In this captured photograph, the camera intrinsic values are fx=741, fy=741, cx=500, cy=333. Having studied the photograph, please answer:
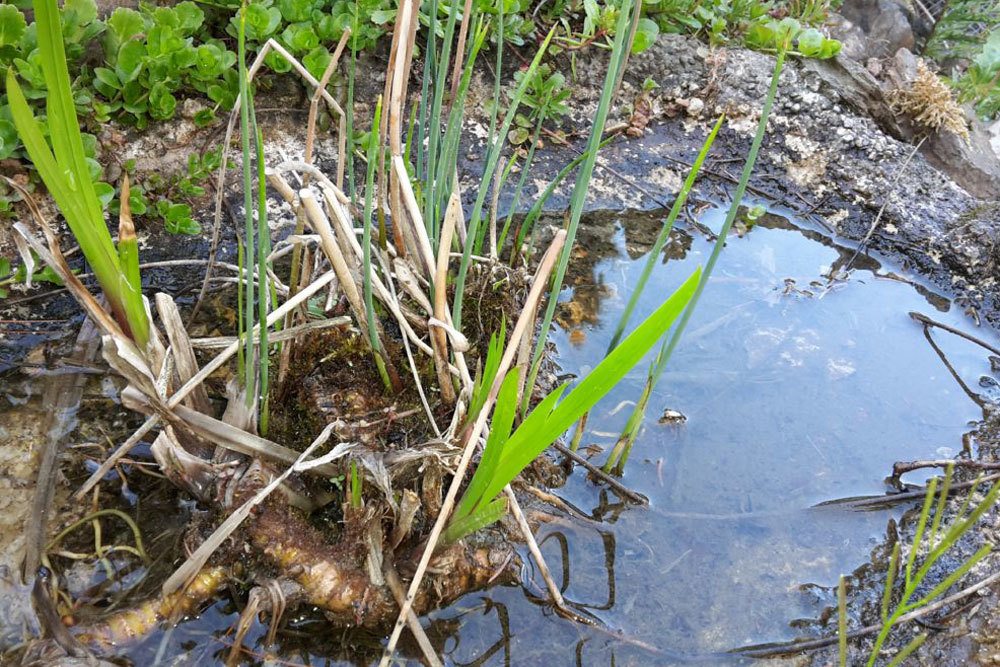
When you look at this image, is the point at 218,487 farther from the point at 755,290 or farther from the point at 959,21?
the point at 959,21

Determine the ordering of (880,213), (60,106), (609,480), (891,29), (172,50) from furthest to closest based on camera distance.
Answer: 1. (891,29)
2. (880,213)
3. (172,50)
4. (609,480)
5. (60,106)

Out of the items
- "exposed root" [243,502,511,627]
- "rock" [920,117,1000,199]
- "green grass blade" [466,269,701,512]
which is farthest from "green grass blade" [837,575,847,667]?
"rock" [920,117,1000,199]

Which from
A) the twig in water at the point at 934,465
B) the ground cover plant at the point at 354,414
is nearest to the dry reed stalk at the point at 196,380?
the ground cover plant at the point at 354,414

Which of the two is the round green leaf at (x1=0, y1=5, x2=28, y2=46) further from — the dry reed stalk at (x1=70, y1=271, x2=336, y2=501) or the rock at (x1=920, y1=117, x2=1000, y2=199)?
the rock at (x1=920, y1=117, x2=1000, y2=199)

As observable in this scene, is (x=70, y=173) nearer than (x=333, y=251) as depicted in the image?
Yes

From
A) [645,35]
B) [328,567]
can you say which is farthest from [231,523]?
[645,35]

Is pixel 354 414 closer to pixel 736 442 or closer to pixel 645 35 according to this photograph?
Answer: pixel 736 442

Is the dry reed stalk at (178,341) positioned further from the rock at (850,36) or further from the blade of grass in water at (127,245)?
the rock at (850,36)
